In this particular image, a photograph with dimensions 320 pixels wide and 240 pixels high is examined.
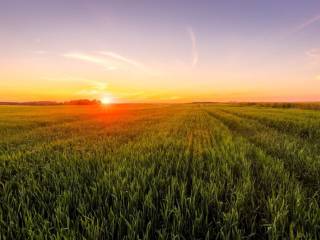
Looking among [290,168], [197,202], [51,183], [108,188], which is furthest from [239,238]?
[290,168]

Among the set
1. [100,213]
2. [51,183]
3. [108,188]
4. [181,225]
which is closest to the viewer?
[181,225]

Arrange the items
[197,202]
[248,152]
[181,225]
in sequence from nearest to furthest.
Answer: [181,225] < [197,202] < [248,152]

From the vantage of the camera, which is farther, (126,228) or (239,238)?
(126,228)

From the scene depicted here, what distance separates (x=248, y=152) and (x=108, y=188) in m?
4.89

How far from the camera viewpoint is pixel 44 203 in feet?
8.99

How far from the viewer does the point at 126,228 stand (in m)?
2.25

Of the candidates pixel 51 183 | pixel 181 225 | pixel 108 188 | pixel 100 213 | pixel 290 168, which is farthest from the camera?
pixel 290 168

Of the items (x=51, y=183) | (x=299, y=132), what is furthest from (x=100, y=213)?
(x=299, y=132)

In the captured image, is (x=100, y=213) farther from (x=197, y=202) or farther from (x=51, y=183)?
(x=51, y=183)

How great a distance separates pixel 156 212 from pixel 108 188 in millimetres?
910

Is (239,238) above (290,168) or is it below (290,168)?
above

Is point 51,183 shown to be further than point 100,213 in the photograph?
Yes

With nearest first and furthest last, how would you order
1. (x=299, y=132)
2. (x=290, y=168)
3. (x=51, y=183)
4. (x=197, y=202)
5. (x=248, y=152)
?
(x=197, y=202) < (x=51, y=183) < (x=290, y=168) < (x=248, y=152) < (x=299, y=132)

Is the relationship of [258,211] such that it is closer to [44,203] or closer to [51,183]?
[44,203]
